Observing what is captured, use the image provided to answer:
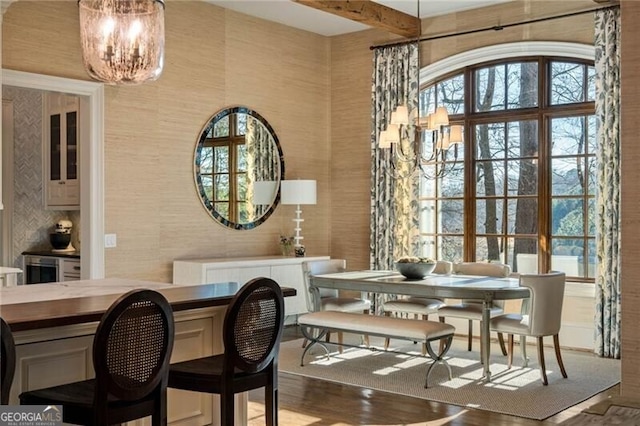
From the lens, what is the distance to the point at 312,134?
9008 millimetres

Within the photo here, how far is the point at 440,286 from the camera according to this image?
588 centimetres

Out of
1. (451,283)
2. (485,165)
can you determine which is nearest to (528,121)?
(485,165)

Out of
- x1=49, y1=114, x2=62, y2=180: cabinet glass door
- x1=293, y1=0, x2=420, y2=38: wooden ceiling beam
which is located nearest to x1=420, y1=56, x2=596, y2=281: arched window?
x1=293, y1=0, x2=420, y2=38: wooden ceiling beam

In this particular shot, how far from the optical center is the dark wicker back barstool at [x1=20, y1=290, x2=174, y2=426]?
112 inches

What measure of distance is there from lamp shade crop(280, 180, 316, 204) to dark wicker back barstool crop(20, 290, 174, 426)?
5.21 m

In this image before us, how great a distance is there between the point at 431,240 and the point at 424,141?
109cm

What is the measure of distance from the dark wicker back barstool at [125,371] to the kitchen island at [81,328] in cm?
21

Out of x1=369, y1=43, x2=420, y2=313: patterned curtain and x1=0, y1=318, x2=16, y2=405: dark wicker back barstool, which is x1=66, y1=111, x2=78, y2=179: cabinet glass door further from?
x1=0, y1=318, x2=16, y2=405: dark wicker back barstool

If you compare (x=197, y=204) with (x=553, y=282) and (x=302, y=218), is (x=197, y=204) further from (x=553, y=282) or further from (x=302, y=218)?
(x=553, y=282)

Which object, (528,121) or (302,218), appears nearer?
(528,121)

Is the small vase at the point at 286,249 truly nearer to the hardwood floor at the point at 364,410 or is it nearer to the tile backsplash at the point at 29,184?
the tile backsplash at the point at 29,184

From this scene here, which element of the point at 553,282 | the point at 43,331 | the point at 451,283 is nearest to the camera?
the point at 43,331

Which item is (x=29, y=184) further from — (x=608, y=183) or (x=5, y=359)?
(x=5, y=359)

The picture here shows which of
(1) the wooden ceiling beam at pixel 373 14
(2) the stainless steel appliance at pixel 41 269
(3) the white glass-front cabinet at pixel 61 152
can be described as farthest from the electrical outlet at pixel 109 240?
(1) the wooden ceiling beam at pixel 373 14
